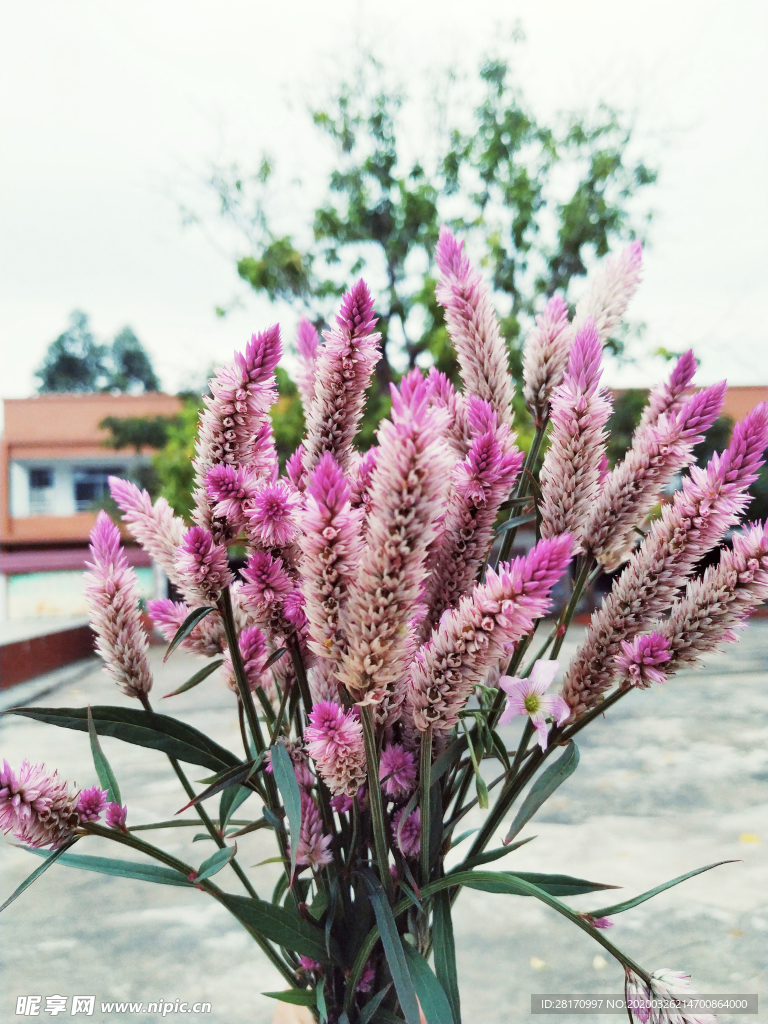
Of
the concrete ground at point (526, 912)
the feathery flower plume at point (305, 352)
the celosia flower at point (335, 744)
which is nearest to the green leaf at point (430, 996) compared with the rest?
the celosia flower at point (335, 744)

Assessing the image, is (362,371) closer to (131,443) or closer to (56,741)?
(56,741)

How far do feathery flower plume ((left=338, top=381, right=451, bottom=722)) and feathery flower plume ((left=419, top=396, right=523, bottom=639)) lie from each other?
0.04 meters

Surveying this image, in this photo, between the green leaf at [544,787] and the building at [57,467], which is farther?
the building at [57,467]

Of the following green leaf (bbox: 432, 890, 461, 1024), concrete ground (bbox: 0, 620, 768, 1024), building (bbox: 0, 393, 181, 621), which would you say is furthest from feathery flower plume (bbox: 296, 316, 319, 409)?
building (bbox: 0, 393, 181, 621)

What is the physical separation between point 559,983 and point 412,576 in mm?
1683

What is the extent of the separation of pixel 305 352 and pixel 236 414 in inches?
6.6

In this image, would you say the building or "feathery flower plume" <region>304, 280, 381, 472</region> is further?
the building

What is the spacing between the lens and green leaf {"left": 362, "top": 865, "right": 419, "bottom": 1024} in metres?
0.34

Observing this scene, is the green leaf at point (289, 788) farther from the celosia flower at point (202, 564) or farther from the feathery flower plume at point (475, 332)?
the feathery flower plume at point (475, 332)

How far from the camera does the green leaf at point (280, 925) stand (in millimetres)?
385

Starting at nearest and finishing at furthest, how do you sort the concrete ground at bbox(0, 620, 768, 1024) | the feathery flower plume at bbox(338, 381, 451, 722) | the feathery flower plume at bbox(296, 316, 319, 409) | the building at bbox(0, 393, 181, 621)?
the feathery flower plume at bbox(338, 381, 451, 722) < the feathery flower plume at bbox(296, 316, 319, 409) < the concrete ground at bbox(0, 620, 768, 1024) < the building at bbox(0, 393, 181, 621)

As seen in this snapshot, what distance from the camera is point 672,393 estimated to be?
1.42 feet

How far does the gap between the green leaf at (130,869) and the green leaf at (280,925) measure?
1.1 inches

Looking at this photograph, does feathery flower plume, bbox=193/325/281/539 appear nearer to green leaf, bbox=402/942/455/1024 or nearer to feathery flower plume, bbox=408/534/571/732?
feathery flower plume, bbox=408/534/571/732
